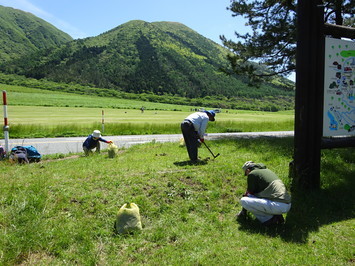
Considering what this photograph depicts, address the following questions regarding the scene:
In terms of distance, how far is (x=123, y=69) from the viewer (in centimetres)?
17412

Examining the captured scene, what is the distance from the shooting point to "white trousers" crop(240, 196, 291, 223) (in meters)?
4.81

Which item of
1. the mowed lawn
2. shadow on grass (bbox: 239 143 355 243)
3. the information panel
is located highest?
the information panel

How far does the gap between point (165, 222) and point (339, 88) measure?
5.31m

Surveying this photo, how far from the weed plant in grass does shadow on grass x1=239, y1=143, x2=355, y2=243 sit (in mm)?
21

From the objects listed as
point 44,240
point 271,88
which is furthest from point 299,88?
point 271,88

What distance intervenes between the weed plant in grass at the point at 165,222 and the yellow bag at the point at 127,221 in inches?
5.2

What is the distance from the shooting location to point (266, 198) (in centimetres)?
491

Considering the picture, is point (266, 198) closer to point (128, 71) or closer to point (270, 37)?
point (270, 37)

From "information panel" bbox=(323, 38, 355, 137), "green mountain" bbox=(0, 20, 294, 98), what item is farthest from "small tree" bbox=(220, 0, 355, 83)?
"green mountain" bbox=(0, 20, 294, 98)

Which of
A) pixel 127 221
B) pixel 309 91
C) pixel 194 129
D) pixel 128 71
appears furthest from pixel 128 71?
pixel 127 221

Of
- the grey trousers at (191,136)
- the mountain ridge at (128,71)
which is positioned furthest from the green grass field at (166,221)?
the mountain ridge at (128,71)

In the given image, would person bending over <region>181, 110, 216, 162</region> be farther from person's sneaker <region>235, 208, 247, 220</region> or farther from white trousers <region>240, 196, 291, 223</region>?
white trousers <region>240, 196, 291, 223</region>

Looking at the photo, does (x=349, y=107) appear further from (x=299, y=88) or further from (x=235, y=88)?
(x=235, y=88)

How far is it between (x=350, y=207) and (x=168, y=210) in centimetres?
407
